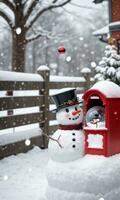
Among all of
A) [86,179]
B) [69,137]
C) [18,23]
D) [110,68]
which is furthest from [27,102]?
[18,23]

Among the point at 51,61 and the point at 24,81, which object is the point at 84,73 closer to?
the point at 24,81

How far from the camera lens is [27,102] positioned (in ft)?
26.7

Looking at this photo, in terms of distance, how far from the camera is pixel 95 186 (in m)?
4.27

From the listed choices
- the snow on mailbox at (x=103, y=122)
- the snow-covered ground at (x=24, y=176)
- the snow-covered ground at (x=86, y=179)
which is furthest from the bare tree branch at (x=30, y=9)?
the snow-covered ground at (x=86, y=179)

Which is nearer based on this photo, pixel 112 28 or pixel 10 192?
pixel 10 192

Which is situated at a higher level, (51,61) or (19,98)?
(51,61)

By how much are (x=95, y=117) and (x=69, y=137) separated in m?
0.42

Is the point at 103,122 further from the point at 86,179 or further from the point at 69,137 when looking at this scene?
the point at 86,179

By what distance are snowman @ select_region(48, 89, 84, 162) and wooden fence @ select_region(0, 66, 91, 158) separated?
8.94ft

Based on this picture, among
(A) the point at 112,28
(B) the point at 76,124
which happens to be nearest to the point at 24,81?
(B) the point at 76,124

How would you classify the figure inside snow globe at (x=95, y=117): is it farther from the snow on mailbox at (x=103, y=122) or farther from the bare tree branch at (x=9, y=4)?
the bare tree branch at (x=9, y=4)

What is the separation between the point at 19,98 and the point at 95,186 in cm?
386

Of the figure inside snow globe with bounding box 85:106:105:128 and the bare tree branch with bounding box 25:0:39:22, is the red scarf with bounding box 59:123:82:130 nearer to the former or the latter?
the figure inside snow globe with bounding box 85:106:105:128

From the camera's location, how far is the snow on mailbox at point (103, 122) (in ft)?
14.5
